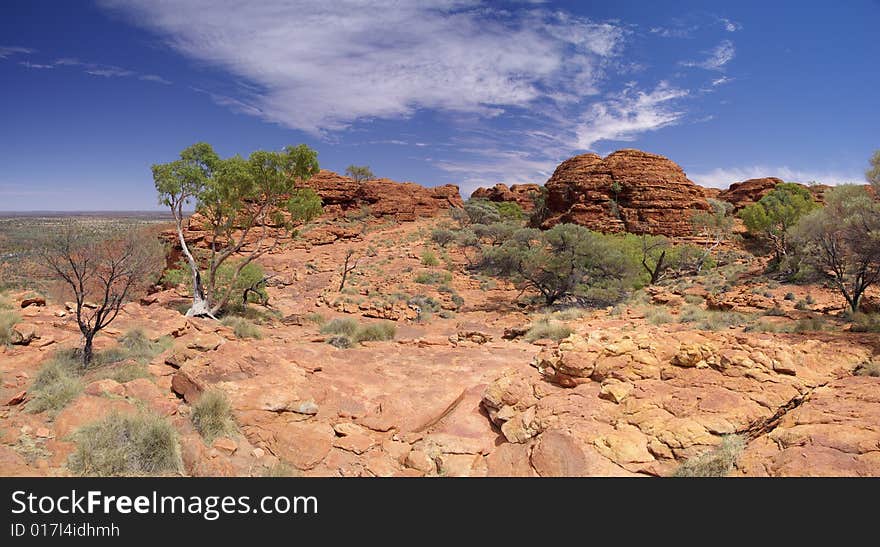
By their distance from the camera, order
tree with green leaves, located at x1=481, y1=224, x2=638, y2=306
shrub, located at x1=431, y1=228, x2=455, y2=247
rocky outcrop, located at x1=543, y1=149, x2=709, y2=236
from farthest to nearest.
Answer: rocky outcrop, located at x1=543, y1=149, x2=709, y2=236 < shrub, located at x1=431, y1=228, x2=455, y2=247 < tree with green leaves, located at x1=481, y1=224, x2=638, y2=306

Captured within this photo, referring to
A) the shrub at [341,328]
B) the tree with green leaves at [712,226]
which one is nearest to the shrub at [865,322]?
the shrub at [341,328]

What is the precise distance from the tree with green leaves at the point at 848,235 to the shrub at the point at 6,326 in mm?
15985

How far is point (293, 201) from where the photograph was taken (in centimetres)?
1386

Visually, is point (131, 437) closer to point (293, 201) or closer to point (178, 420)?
point (178, 420)

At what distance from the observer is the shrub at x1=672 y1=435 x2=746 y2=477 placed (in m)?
3.69

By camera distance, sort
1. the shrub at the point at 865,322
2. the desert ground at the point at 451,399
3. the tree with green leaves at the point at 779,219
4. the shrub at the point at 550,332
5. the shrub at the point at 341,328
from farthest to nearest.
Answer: the tree with green leaves at the point at 779,219
the shrub at the point at 341,328
the shrub at the point at 550,332
the shrub at the point at 865,322
the desert ground at the point at 451,399

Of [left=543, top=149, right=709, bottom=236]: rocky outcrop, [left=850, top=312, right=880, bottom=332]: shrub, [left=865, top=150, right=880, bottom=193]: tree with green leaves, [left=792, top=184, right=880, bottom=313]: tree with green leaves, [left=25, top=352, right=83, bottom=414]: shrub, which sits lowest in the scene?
[left=25, top=352, right=83, bottom=414]: shrub

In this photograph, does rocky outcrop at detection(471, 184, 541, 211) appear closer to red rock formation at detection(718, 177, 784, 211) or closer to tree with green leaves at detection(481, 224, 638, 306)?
red rock formation at detection(718, 177, 784, 211)

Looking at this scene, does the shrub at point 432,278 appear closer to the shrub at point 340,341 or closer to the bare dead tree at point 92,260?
the shrub at point 340,341

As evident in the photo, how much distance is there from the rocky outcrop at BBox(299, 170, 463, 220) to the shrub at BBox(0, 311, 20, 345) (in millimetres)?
41191

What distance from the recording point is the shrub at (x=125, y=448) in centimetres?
359

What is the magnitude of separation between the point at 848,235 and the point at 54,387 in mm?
15181

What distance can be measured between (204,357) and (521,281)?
1511 cm

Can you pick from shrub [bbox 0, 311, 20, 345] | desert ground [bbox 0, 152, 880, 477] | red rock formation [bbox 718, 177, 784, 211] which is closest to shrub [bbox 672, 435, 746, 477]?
desert ground [bbox 0, 152, 880, 477]
